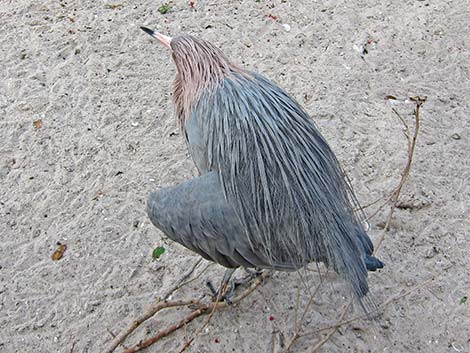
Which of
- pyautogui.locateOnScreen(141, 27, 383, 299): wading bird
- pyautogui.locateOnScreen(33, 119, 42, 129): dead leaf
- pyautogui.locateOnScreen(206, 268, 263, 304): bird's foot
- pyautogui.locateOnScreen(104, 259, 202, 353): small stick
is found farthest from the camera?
pyautogui.locateOnScreen(33, 119, 42, 129): dead leaf

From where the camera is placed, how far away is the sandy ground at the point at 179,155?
3.13 m

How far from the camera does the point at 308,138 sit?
287cm

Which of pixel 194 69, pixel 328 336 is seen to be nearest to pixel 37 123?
pixel 194 69

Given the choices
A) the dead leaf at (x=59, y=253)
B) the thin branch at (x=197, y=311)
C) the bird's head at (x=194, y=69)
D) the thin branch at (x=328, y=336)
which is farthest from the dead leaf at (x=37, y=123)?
the thin branch at (x=328, y=336)

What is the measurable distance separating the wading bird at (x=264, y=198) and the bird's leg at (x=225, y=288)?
246 millimetres

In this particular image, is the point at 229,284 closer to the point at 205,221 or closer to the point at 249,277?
the point at 249,277

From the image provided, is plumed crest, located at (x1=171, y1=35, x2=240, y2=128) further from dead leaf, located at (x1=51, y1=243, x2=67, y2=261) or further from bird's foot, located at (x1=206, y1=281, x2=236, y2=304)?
dead leaf, located at (x1=51, y1=243, x2=67, y2=261)

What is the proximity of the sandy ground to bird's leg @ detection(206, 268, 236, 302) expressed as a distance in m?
0.06

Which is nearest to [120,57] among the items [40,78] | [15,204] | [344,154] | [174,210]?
[40,78]

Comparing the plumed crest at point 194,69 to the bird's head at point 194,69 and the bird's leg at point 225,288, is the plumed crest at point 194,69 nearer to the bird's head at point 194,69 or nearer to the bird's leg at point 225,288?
the bird's head at point 194,69

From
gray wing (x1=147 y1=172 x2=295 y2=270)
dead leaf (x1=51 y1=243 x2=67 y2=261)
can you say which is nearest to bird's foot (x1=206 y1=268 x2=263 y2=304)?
gray wing (x1=147 y1=172 x2=295 y2=270)

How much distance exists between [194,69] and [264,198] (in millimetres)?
830

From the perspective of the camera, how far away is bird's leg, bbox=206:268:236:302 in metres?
3.12

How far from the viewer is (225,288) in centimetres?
314
